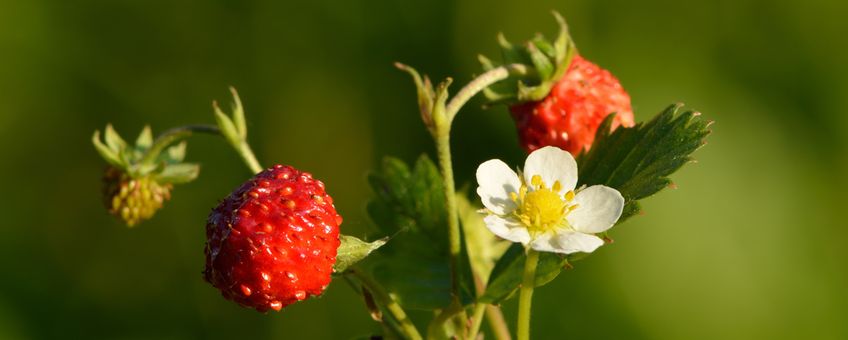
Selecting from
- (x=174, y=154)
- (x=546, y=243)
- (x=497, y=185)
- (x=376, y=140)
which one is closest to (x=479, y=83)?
(x=497, y=185)

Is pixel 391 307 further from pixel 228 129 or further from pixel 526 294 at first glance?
pixel 228 129

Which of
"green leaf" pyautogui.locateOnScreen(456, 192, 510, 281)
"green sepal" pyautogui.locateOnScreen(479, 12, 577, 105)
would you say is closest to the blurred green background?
"green leaf" pyautogui.locateOnScreen(456, 192, 510, 281)

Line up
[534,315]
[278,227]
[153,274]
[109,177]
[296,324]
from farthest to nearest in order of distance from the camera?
1. [153,274]
2. [296,324]
3. [534,315]
4. [109,177]
5. [278,227]

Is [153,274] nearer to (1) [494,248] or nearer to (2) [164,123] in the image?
(2) [164,123]

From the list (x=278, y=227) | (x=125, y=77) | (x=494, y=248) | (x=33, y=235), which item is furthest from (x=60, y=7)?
(x=278, y=227)

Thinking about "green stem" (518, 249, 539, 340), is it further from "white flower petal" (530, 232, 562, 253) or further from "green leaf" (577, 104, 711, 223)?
"green leaf" (577, 104, 711, 223)

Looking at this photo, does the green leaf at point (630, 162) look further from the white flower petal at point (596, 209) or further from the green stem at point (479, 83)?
the green stem at point (479, 83)

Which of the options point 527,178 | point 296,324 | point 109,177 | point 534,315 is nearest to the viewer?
point 527,178
